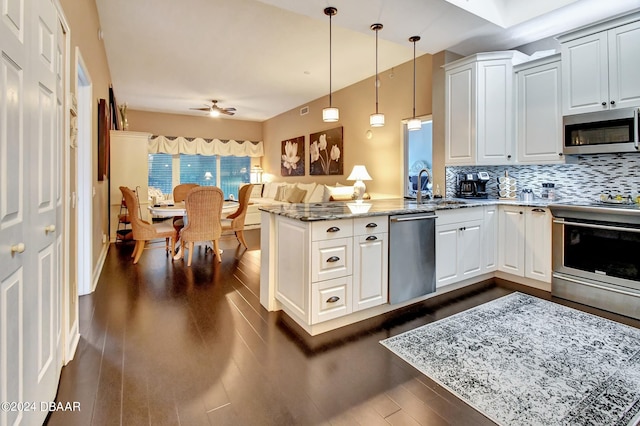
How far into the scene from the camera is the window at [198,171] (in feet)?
29.8

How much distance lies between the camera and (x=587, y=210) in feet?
9.55

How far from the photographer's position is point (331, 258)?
2.40 m

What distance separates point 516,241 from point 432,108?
2.09m

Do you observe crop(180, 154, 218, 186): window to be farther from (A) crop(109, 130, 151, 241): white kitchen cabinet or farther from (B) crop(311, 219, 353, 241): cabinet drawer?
(B) crop(311, 219, 353, 241): cabinet drawer

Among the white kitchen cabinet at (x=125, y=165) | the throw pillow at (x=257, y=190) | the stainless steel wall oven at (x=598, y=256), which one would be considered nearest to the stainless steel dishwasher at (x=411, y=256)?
the stainless steel wall oven at (x=598, y=256)

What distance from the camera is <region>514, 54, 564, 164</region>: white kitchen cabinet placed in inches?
136

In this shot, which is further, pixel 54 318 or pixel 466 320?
pixel 466 320

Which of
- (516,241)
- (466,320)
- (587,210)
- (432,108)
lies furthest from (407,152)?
(466,320)

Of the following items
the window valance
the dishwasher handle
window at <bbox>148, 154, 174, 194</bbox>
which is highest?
the window valance

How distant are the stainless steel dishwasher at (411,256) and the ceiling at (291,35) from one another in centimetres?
207

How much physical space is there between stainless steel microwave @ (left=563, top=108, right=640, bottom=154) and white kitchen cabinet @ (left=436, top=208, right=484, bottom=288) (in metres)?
1.10

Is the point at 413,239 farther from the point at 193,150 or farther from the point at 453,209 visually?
the point at 193,150

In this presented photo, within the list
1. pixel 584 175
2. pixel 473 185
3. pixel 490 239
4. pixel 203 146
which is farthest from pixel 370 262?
pixel 203 146

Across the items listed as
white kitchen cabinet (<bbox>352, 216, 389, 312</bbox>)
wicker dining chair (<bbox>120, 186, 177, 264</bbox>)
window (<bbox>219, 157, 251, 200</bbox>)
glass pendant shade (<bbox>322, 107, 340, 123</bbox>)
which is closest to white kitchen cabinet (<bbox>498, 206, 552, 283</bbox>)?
white kitchen cabinet (<bbox>352, 216, 389, 312</bbox>)
